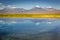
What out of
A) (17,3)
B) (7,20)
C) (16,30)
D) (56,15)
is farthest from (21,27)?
(56,15)

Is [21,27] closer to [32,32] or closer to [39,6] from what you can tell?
[32,32]

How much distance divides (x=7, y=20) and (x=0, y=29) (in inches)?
5.5

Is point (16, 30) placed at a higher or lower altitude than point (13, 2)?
lower

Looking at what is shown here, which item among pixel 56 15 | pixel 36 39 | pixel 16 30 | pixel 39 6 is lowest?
pixel 36 39

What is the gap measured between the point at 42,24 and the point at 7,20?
43cm

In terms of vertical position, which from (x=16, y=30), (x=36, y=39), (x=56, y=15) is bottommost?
(x=36, y=39)

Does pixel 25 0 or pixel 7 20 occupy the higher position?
pixel 25 0

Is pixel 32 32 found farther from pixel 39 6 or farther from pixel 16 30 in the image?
pixel 39 6

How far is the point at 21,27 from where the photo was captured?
1.42 meters

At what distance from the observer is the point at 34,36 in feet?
4.62

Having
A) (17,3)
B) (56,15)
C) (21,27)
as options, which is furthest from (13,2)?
(56,15)

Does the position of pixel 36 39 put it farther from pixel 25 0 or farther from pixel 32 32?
pixel 25 0

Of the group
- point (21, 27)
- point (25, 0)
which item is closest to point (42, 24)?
point (21, 27)

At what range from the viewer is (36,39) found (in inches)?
55.1
